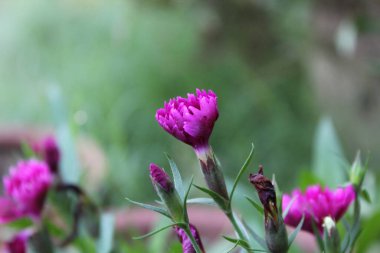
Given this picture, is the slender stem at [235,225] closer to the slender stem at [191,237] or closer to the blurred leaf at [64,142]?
the slender stem at [191,237]

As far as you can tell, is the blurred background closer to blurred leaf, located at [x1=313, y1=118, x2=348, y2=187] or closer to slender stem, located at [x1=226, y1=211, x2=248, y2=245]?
blurred leaf, located at [x1=313, y1=118, x2=348, y2=187]

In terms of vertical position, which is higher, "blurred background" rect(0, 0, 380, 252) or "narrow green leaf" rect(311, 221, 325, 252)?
"narrow green leaf" rect(311, 221, 325, 252)

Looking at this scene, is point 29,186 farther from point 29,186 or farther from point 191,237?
point 191,237

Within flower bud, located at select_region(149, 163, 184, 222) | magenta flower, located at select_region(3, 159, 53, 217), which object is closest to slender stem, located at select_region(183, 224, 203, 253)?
flower bud, located at select_region(149, 163, 184, 222)

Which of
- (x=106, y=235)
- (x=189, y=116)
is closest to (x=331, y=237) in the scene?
(x=189, y=116)

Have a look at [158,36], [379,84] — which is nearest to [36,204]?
[379,84]

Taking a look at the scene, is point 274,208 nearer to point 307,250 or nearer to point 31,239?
point 31,239

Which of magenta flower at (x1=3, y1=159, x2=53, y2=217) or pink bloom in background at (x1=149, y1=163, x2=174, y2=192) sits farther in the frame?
magenta flower at (x1=3, y1=159, x2=53, y2=217)
